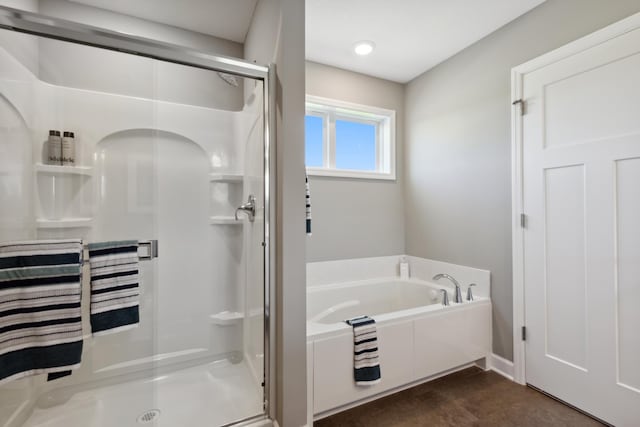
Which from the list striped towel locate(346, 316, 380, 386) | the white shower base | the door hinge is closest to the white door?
the door hinge

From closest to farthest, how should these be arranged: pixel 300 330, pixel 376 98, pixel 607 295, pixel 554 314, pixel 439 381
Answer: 1. pixel 300 330
2. pixel 607 295
3. pixel 554 314
4. pixel 439 381
5. pixel 376 98

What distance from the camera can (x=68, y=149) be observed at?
176 cm

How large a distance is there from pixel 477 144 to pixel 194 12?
7.93 feet

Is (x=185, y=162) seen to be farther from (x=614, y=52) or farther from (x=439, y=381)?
(x=614, y=52)

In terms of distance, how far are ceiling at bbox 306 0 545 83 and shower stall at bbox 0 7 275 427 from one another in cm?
87

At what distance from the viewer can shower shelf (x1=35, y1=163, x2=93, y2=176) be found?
167 cm

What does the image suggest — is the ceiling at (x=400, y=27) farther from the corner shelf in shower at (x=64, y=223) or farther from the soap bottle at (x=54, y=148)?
the corner shelf in shower at (x=64, y=223)

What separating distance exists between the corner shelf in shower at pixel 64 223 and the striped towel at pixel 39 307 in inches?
13.6

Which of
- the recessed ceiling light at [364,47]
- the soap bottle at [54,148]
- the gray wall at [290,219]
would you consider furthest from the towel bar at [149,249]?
the recessed ceiling light at [364,47]

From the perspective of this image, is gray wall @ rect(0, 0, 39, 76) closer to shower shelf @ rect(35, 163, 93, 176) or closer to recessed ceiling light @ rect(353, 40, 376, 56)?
shower shelf @ rect(35, 163, 93, 176)

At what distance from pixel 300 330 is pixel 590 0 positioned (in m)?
2.53

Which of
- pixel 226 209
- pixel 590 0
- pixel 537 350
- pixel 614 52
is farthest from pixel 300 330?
pixel 590 0

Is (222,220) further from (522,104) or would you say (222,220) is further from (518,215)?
(522,104)

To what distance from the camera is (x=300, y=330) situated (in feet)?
5.07
